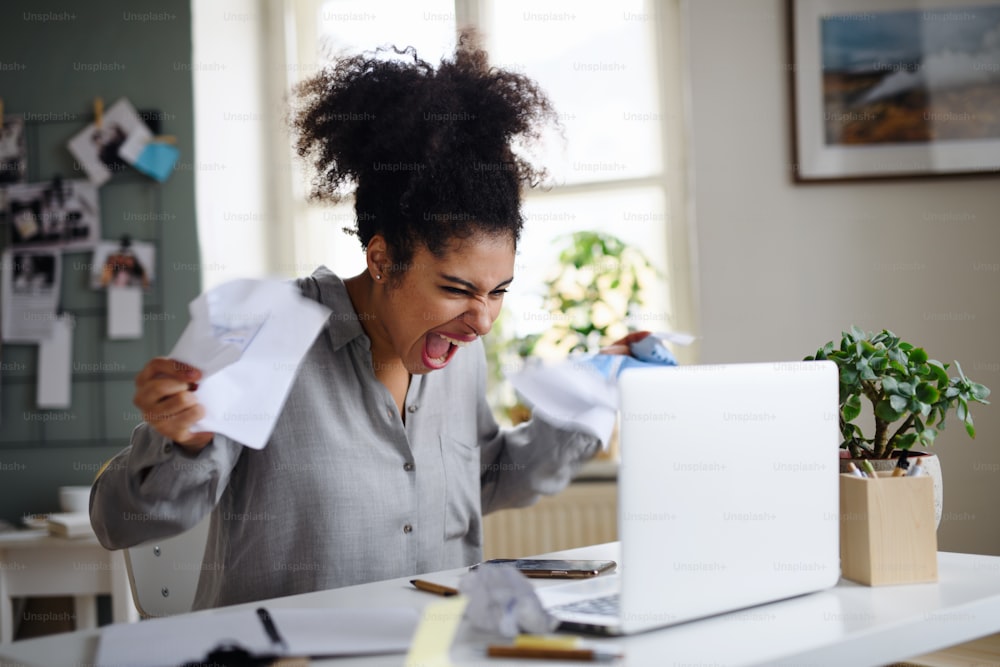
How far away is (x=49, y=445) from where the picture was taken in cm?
320

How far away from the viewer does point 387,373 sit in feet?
5.19

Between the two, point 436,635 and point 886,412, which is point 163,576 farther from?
point 886,412

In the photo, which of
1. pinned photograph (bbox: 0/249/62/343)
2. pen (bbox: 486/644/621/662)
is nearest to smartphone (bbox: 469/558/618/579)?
pen (bbox: 486/644/621/662)

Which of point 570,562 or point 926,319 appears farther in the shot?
point 926,319

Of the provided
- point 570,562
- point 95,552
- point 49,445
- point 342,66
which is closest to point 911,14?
point 342,66

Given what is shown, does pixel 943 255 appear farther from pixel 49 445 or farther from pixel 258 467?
pixel 49 445

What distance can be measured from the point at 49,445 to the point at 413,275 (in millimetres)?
2237

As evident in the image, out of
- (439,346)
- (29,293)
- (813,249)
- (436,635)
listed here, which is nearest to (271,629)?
(436,635)

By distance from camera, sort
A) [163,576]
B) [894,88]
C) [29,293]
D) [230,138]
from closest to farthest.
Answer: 1. [163,576]
2. [894,88]
3. [29,293]
4. [230,138]

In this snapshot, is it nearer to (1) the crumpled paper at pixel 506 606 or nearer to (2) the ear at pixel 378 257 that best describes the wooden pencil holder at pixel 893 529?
(1) the crumpled paper at pixel 506 606

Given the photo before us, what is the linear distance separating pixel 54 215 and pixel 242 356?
2361mm

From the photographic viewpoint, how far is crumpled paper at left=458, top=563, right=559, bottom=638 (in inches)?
37.1

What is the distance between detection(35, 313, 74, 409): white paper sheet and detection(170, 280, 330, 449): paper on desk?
223 centimetres

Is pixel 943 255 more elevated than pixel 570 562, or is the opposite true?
pixel 943 255
